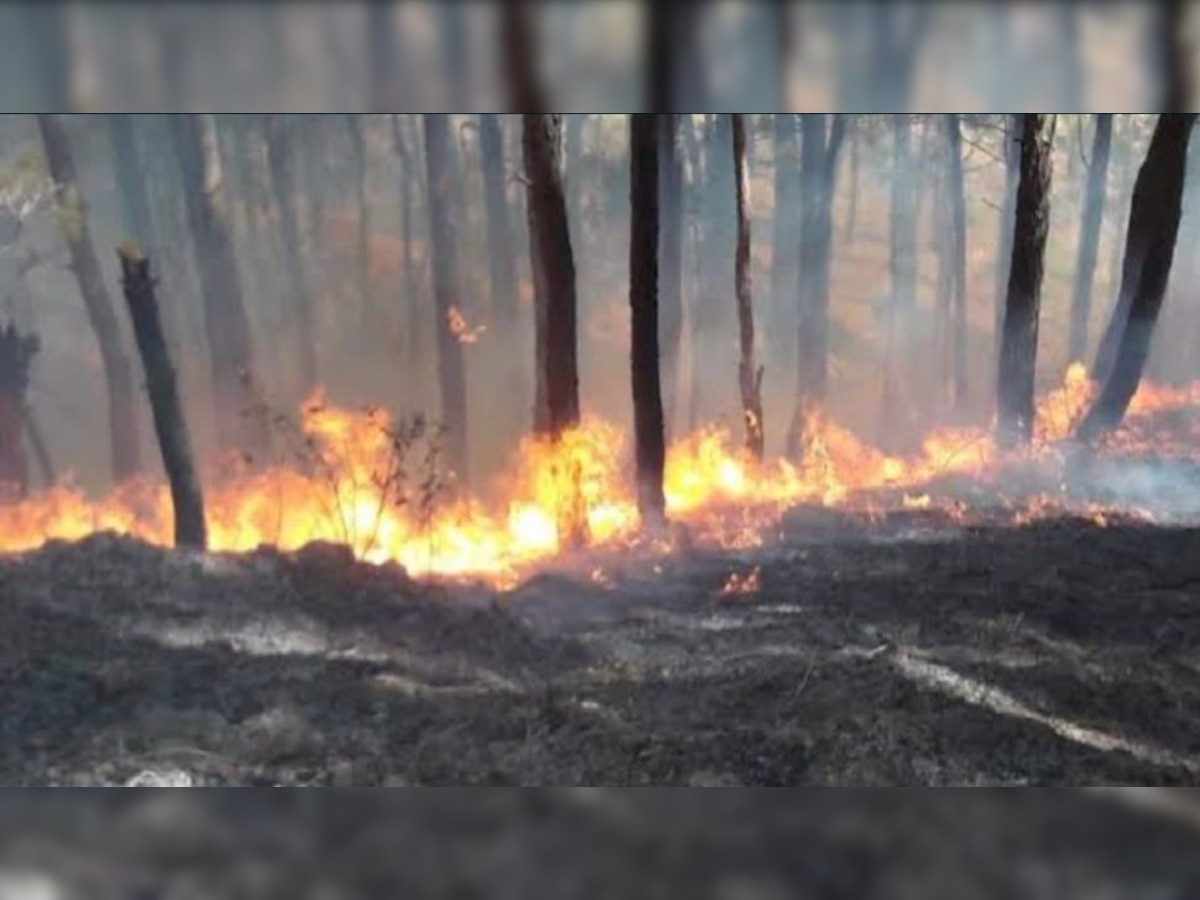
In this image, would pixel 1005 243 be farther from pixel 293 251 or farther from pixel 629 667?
pixel 293 251

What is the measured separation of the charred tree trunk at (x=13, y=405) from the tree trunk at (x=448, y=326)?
2.77ft

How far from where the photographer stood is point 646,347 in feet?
10.1

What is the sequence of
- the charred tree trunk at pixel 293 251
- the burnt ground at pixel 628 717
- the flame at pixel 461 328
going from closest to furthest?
1. the burnt ground at pixel 628 717
2. the charred tree trunk at pixel 293 251
3. the flame at pixel 461 328

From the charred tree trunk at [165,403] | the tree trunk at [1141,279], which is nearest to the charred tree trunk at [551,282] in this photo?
the charred tree trunk at [165,403]

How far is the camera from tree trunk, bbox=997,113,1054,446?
10.1 ft

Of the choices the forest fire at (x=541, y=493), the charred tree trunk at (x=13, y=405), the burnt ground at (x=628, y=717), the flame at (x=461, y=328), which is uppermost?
the flame at (x=461, y=328)

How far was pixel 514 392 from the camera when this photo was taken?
3.04m

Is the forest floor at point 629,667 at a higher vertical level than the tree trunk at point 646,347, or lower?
lower

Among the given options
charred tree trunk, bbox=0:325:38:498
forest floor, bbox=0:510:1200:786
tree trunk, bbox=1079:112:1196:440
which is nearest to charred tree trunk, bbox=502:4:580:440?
forest floor, bbox=0:510:1200:786

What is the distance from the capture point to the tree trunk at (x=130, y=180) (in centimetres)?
286

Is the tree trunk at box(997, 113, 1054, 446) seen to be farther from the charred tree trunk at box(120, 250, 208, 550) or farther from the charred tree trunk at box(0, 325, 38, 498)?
the charred tree trunk at box(0, 325, 38, 498)

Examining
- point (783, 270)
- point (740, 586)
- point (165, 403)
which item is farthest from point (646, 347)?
point (165, 403)

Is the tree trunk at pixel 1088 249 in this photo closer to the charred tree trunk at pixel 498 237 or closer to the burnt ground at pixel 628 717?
the burnt ground at pixel 628 717

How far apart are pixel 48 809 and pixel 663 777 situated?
1266mm
